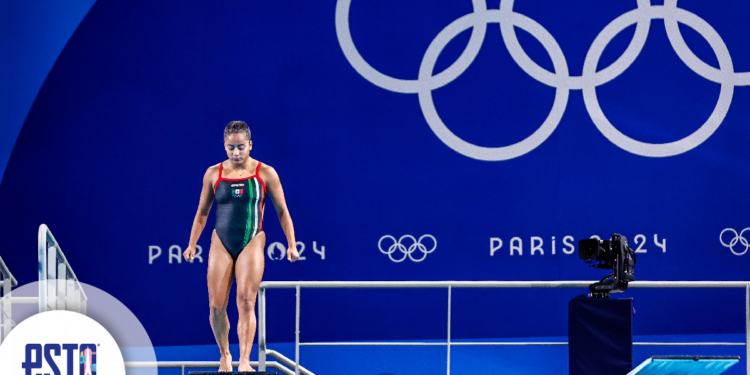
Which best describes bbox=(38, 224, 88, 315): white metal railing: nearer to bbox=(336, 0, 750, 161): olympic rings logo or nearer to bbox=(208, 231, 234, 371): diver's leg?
bbox=(208, 231, 234, 371): diver's leg

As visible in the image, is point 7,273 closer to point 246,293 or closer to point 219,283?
point 219,283

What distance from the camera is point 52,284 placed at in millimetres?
4758

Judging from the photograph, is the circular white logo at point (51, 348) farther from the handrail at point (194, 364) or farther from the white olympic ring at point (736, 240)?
the white olympic ring at point (736, 240)

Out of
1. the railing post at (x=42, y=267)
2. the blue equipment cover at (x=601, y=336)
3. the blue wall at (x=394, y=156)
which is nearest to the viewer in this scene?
the railing post at (x=42, y=267)

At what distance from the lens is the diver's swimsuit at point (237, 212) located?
5.37m

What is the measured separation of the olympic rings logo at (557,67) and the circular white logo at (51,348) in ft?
12.3

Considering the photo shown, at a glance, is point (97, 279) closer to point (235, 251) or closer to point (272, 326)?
point (272, 326)

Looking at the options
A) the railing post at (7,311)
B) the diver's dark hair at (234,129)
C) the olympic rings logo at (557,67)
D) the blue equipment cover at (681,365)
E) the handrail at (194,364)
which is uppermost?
the olympic rings logo at (557,67)

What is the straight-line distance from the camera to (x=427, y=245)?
7285 millimetres

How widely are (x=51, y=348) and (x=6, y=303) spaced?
125 cm

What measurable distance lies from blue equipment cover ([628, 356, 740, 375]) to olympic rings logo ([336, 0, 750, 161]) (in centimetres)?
304

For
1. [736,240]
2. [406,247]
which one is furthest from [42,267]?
[736,240]

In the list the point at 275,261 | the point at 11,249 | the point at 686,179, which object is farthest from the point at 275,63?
Result: the point at 686,179

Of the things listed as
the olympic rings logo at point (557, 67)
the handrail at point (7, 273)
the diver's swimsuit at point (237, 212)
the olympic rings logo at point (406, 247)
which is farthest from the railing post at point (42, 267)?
the olympic rings logo at point (557, 67)
